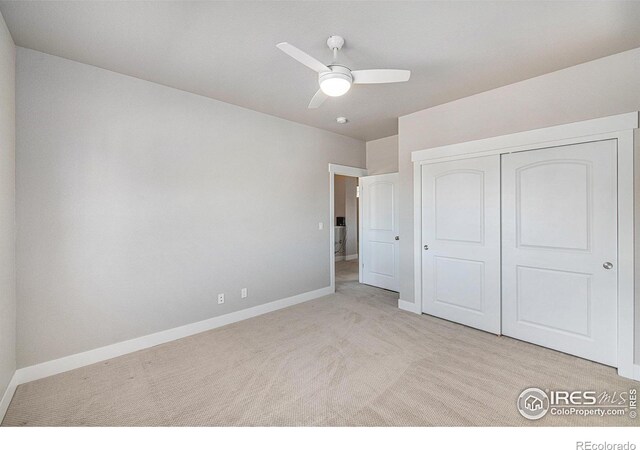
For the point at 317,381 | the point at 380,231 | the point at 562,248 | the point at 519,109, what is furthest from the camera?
the point at 380,231

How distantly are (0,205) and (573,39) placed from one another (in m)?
4.19

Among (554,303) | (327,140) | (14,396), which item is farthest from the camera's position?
(327,140)

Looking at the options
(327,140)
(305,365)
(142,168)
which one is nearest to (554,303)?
(305,365)

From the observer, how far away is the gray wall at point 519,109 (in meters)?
2.36

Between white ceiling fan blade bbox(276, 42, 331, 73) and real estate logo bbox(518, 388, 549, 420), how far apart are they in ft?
8.73

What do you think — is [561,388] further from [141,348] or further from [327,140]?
[327,140]

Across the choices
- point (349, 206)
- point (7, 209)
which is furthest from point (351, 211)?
point (7, 209)

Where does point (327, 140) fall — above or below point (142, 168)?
above

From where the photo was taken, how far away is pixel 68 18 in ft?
6.24

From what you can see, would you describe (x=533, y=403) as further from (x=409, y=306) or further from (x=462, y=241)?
(x=409, y=306)

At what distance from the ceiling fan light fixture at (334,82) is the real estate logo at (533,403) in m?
2.53

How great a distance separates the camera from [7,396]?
1957 millimetres

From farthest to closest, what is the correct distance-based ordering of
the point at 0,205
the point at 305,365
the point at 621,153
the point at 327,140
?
the point at 327,140 → the point at 305,365 → the point at 621,153 → the point at 0,205

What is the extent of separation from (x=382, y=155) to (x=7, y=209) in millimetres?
4588
